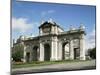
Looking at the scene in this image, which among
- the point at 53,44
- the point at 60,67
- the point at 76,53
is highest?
the point at 53,44

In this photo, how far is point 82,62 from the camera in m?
3.26

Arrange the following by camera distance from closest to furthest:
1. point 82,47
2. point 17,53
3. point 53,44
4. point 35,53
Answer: point 17,53 → point 35,53 → point 53,44 → point 82,47

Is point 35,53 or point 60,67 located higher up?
point 35,53

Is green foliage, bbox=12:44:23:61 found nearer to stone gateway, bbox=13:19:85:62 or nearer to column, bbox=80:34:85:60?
stone gateway, bbox=13:19:85:62

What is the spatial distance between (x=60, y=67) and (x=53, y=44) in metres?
0.32

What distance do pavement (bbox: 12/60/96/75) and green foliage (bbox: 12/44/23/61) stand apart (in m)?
0.14

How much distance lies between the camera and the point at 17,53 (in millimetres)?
2875

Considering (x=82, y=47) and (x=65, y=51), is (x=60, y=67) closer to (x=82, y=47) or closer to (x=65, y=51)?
(x=65, y=51)

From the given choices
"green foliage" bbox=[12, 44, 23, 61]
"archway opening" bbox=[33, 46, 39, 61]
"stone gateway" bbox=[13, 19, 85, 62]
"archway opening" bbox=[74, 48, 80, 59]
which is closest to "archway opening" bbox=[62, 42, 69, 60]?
"stone gateway" bbox=[13, 19, 85, 62]

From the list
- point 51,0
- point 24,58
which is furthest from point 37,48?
point 51,0

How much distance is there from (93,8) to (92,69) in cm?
87

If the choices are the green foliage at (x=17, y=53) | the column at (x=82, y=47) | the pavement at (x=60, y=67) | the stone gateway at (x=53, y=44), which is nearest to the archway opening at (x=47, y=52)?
the stone gateway at (x=53, y=44)

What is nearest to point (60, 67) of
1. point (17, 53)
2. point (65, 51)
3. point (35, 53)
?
point (65, 51)

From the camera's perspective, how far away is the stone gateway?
299cm
